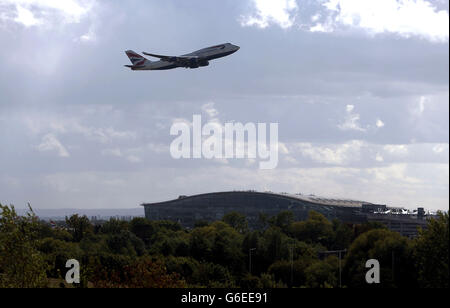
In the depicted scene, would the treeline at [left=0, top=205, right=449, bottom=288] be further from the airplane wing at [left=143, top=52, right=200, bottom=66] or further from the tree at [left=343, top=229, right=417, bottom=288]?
the airplane wing at [left=143, top=52, right=200, bottom=66]

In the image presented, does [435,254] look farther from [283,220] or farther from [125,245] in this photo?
[283,220]

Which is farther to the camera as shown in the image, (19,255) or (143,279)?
(143,279)

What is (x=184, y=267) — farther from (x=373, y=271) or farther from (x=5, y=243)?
(x=5, y=243)

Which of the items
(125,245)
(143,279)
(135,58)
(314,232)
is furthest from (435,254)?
(135,58)

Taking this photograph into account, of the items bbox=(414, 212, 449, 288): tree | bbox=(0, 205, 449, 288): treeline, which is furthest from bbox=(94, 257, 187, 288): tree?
bbox=(414, 212, 449, 288): tree

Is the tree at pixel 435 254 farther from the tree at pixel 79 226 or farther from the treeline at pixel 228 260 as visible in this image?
the tree at pixel 79 226

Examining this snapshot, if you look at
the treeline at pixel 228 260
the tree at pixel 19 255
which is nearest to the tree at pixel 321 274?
the treeline at pixel 228 260
